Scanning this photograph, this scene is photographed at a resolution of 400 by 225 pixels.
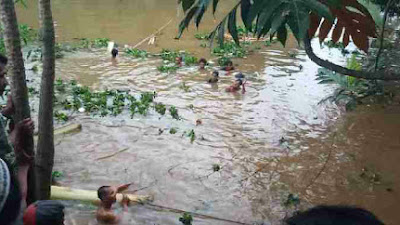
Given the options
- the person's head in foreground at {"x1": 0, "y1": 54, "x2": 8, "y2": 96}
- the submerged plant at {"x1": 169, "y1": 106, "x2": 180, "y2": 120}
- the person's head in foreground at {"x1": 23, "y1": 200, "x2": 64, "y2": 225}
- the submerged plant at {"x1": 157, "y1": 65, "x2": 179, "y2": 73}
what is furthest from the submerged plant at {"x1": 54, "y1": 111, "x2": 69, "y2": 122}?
the person's head in foreground at {"x1": 23, "y1": 200, "x2": 64, "y2": 225}

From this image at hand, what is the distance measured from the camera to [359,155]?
632 cm

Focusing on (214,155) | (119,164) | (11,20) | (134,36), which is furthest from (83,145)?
(134,36)

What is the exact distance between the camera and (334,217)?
45.9 inches

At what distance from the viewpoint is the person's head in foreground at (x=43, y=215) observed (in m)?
2.39

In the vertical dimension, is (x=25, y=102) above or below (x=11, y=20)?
below

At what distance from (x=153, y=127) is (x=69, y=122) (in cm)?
131

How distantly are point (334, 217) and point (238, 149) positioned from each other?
533 centimetres

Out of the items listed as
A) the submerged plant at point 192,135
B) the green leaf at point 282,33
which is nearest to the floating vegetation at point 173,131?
the submerged plant at point 192,135

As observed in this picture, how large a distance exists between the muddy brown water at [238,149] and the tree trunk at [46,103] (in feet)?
3.24

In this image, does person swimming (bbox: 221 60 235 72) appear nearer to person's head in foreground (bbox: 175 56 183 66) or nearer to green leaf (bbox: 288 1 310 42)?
person's head in foreground (bbox: 175 56 183 66)

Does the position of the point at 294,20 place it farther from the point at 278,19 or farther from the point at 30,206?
the point at 30,206

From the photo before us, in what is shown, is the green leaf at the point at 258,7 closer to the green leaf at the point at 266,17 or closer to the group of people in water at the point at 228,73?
the green leaf at the point at 266,17

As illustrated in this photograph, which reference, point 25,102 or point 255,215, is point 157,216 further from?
point 25,102

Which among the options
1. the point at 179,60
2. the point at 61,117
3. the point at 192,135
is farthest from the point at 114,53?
the point at 192,135
